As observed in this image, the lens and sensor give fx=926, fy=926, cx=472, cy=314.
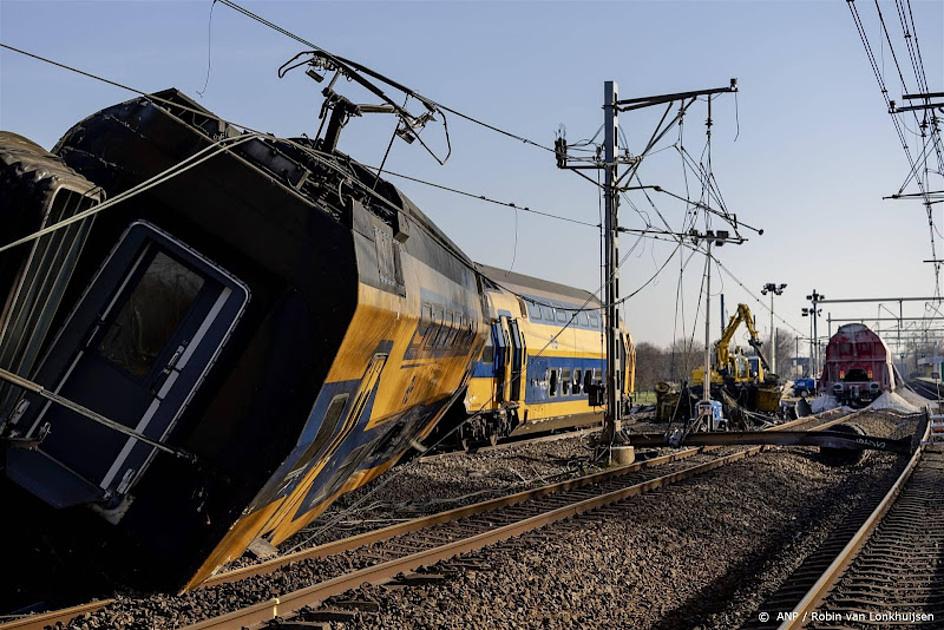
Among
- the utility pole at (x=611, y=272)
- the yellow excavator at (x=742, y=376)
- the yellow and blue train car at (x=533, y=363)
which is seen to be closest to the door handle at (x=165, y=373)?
the yellow and blue train car at (x=533, y=363)

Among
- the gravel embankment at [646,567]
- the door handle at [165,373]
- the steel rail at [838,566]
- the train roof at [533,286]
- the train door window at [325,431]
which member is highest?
the train roof at [533,286]

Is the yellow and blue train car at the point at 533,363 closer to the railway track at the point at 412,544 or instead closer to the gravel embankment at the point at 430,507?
the gravel embankment at the point at 430,507

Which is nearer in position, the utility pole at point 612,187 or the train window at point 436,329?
the train window at point 436,329

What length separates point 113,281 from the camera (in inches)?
233

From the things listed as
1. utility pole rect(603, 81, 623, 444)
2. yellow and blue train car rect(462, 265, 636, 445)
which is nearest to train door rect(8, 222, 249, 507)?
yellow and blue train car rect(462, 265, 636, 445)

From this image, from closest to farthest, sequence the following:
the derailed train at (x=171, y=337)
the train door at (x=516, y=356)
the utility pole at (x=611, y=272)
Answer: the derailed train at (x=171, y=337) → the utility pole at (x=611, y=272) → the train door at (x=516, y=356)

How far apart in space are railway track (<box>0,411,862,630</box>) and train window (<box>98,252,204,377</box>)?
66.5 inches

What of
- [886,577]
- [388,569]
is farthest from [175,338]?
[886,577]

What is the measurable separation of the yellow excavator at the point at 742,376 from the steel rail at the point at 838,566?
22726 millimetres

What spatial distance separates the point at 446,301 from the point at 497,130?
6314 mm

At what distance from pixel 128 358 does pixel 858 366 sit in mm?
46493

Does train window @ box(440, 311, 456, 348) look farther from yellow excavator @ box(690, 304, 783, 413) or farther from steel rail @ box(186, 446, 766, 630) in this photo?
yellow excavator @ box(690, 304, 783, 413)

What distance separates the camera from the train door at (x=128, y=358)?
5.81 m

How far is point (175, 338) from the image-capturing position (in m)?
5.96
